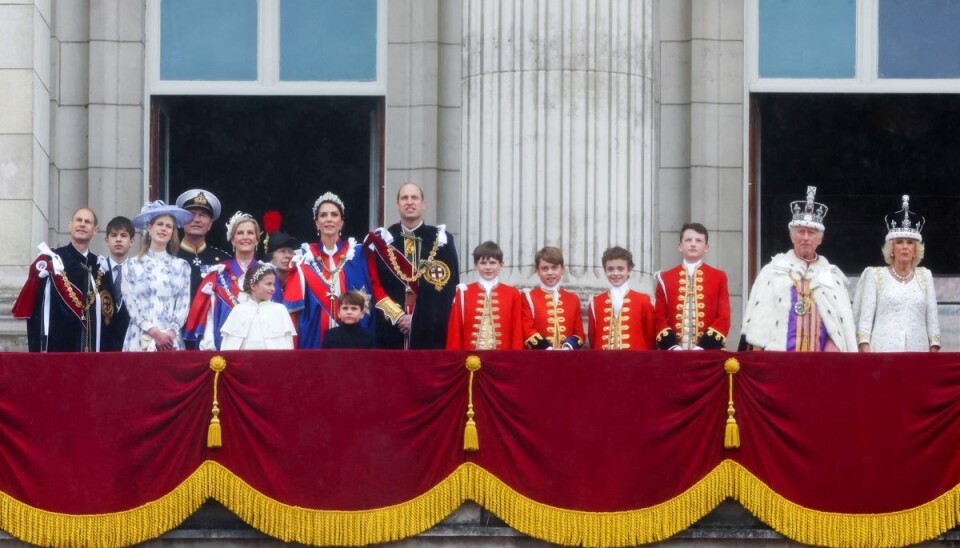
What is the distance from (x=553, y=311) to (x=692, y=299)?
1.17 meters

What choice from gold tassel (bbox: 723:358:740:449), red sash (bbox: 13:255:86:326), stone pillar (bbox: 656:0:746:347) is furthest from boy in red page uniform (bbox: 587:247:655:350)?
red sash (bbox: 13:255:86:326)

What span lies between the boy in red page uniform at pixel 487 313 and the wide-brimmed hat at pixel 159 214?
248 centimetres

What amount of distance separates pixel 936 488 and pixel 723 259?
19.2ft

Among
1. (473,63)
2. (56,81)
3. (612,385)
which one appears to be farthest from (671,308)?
(56,81)

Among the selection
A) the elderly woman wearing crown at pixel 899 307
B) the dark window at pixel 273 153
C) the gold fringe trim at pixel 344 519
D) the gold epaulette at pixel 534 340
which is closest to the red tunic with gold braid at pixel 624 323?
the gold epaulette at pixel 534 340

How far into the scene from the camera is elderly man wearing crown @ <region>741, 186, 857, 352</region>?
20.0 m

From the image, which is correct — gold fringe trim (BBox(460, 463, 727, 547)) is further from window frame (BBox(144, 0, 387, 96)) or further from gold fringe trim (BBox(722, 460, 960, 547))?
window frame (BBox(144, 0, 387, 96))

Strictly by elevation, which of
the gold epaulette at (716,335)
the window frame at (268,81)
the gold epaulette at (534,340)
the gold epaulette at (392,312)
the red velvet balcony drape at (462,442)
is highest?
the window frame at (268,81)

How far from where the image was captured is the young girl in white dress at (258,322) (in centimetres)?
1970

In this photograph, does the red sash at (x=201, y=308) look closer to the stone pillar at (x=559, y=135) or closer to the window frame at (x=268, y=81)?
the stone pillar at (x=559, y=135)

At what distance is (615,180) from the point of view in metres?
22.4

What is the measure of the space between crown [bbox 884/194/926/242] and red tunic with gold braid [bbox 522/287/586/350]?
8.97ft

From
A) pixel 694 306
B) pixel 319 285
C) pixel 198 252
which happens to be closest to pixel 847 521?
pixel 694 306

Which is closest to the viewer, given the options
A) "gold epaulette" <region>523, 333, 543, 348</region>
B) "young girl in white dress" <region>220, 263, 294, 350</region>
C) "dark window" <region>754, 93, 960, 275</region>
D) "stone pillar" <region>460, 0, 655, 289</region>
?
→ "young girl in white dress" <region>220, 263, 294, 350</region>
